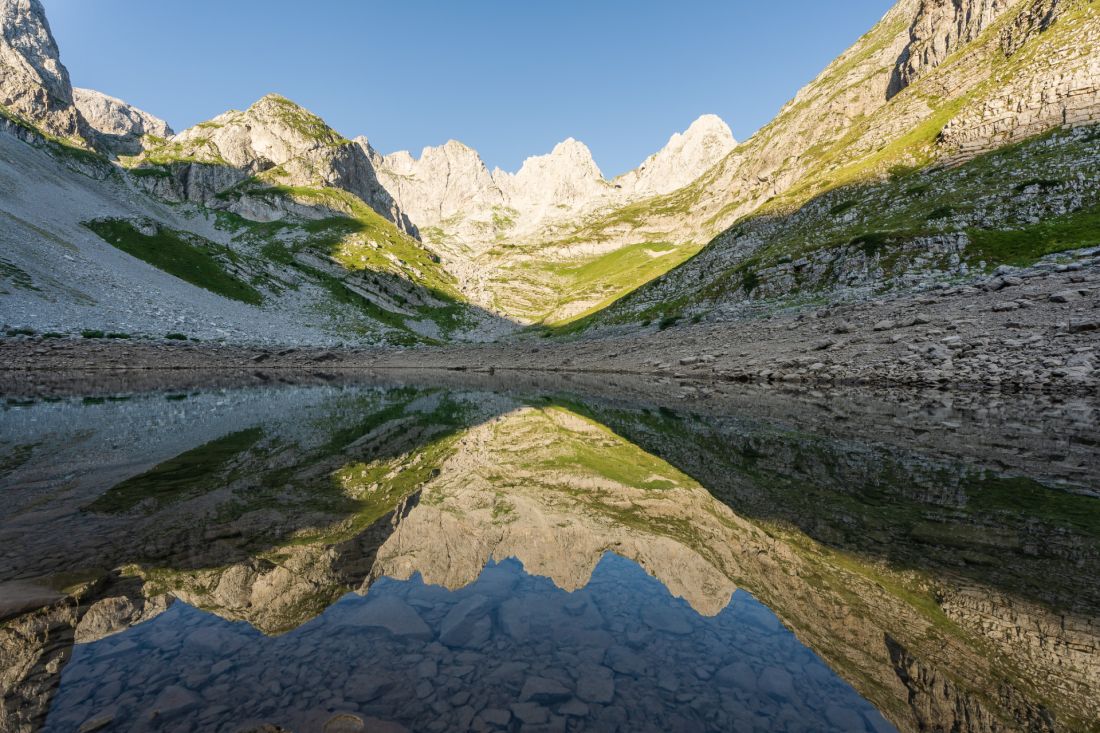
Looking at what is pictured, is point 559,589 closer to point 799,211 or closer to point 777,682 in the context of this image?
point 777,682

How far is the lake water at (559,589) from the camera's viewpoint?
5.15 m

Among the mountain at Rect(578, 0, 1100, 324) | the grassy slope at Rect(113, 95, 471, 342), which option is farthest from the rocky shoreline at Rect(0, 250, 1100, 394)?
the grassy slope at Rect(113, 95, 471, 342)

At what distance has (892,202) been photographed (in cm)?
6731

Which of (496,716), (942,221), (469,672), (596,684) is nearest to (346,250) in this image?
(942,221)

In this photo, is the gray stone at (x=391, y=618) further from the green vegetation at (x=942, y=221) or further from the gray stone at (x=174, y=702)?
the green vegetation at (x=942, y=221)

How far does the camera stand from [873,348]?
37.8 metres

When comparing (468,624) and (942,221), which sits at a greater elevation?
(942,221)

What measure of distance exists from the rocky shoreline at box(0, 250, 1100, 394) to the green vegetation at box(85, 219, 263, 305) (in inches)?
1819

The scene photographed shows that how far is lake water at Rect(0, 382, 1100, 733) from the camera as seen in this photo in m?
5.15

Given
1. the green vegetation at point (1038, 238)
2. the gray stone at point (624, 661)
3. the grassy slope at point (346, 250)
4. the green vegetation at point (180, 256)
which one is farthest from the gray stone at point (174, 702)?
the green vegetation at point (180, 256)

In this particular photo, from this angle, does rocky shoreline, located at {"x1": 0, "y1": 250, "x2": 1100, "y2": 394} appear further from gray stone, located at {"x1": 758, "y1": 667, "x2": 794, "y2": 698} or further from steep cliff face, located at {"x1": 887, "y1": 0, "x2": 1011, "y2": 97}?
steep cliff face, located at {"x1": 887, "y1": 0, "x2": 1011, "y2": 97}

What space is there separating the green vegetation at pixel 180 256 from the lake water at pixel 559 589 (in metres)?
111

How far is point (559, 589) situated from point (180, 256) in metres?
139

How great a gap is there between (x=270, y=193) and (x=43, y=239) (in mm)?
121767
